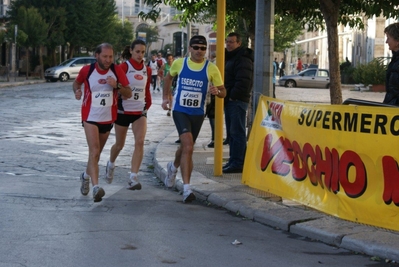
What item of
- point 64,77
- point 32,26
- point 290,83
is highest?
point 32,26

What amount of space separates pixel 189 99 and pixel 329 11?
11.1 feet

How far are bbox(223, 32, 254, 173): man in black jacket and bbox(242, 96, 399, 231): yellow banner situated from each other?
3.95ft

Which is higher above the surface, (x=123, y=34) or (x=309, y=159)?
(x=123, y=34)

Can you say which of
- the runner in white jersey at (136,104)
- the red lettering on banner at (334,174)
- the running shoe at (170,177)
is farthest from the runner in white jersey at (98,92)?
the red lettering on banner at (334,174)

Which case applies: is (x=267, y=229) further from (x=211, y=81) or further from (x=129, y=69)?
(x=129, y=69)

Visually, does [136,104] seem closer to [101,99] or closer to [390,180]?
[101,99]

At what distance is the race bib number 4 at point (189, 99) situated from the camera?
30.9ft

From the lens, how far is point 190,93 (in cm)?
941

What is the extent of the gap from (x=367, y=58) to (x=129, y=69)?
51.5m

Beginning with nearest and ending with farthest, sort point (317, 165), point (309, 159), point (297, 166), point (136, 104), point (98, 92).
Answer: point (317, 165) < point (309, 159) < point (297, 166) < point (98, 92) < point (136, 104)

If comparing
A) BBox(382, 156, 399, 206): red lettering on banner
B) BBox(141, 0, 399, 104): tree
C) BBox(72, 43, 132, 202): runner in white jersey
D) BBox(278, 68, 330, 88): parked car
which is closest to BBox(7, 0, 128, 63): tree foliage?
BBox(278, 68, 330, 88): parked car

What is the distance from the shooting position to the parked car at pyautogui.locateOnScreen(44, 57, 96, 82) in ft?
173

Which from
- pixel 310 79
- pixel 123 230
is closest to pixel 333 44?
pixel 123 230

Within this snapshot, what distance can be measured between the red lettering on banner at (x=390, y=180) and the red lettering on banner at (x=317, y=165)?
18mm
